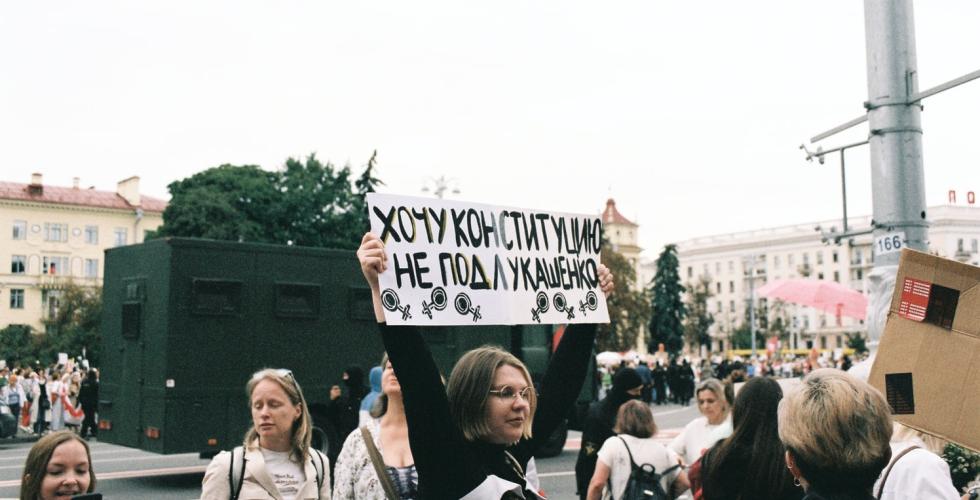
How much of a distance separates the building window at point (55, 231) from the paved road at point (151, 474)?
75.7 m

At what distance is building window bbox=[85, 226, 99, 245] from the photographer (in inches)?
3531

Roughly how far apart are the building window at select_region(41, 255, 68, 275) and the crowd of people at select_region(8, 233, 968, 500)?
3626 inches

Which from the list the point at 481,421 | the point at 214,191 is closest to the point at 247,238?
the point at 214,191

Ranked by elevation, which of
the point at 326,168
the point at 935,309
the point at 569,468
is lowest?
the point at 569,468

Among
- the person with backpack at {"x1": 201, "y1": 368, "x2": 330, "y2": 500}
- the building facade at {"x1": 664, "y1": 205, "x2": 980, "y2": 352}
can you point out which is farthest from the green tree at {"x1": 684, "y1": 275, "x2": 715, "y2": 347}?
the person with backpack at {"x1": 201, "y1": 368, "x2": 330, "y2": 500}

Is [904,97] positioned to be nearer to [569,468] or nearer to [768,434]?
[768,434]

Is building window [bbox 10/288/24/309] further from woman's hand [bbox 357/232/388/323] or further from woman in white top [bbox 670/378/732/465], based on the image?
woman's hand [bbox 357/232/388/323]

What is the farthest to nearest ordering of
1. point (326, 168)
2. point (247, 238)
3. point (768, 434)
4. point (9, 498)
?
point (326, 168) → point (247, 238) → point (9, 498) → point (768, 434)

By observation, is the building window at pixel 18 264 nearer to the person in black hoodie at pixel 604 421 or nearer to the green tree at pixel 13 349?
the green tree at pixel 13 349

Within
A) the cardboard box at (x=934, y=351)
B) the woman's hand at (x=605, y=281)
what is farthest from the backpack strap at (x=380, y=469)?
the cardboard box at (x=934, y=351)

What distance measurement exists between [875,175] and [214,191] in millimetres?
44355

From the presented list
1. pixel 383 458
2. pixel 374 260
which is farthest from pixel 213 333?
pixel 374 260

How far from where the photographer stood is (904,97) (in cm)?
682

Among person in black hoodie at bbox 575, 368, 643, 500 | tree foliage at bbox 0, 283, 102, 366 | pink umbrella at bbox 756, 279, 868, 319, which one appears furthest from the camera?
tree foliage at bbox 0, 283, 102, 366
